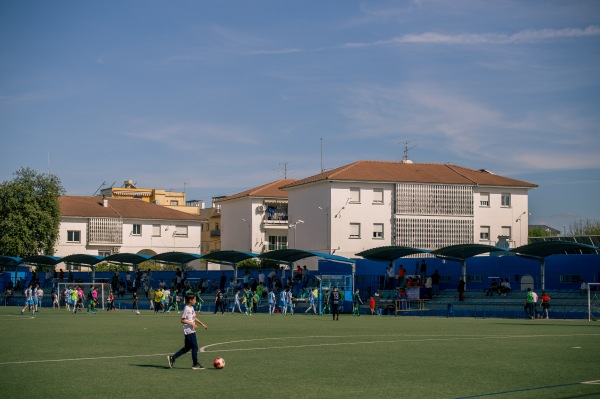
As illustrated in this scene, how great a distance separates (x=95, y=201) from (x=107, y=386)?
9643 centimetres

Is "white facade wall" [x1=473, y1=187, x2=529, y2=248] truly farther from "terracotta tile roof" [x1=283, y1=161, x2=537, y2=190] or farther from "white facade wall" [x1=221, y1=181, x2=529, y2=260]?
"terracotta tile roof" [x1=283, y1=161, x2=537, y2=190]

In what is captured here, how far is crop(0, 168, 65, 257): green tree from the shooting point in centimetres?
8781

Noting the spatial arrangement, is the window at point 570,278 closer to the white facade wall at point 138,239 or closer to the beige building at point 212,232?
the white facade wall at point 138,239

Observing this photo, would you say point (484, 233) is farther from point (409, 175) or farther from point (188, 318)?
point (188, 318)

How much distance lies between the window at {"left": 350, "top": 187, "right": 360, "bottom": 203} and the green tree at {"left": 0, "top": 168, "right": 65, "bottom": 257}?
29329mm

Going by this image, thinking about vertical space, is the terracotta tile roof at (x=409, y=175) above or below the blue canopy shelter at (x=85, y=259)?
A: above

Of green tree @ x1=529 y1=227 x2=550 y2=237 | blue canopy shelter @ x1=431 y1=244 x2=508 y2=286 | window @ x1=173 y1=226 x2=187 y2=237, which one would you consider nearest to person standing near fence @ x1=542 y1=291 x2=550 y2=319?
blue canopy shelter @ x1=431 y1=244 x2=508 y2=286

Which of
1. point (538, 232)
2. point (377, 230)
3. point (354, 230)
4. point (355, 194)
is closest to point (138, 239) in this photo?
point (354, 230)

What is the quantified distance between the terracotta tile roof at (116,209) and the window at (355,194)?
28002mm

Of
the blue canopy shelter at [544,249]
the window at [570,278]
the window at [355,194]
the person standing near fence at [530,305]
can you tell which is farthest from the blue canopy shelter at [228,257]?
the window at [355,194]

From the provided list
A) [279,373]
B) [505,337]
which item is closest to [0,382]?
[279,373]

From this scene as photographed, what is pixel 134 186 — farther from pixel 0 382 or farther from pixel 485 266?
pixel 0 382

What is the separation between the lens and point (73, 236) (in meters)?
102

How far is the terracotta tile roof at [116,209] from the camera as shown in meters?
104
